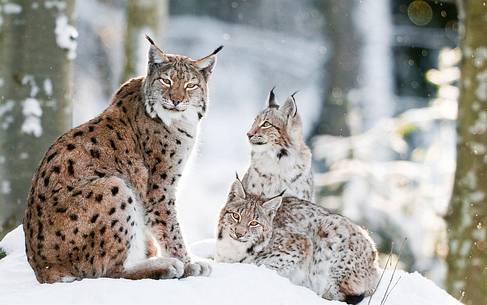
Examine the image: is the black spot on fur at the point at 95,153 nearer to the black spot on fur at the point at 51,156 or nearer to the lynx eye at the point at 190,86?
the black spot on fur at the point at 51,156

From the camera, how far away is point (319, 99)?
2014 centimetres

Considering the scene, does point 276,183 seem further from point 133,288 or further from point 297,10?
point 297,10

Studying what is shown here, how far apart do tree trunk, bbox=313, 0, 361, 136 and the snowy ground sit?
10.1 meters

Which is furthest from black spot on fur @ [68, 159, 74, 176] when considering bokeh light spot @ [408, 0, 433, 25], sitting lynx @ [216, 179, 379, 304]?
bokeh light spot @ [408, 0, 433, 25]

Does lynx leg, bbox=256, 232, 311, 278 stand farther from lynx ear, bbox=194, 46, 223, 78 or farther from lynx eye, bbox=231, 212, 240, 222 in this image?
lynx ear, bbox=194, 46, 223, 78

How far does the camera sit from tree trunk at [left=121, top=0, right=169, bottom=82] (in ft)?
38.1

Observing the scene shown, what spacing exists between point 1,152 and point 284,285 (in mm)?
3173

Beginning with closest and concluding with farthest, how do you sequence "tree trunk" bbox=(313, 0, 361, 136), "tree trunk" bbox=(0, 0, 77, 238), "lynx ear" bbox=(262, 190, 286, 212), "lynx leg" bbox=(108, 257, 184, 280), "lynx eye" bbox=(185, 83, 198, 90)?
"lynx leg" bbox=(108, 257, 184, 280)
"lynx eye" bbox=(185, 83, 198, 90)
"lynx ear" bbox=(262, 190, 286, 212)
"tree trunk" bbox=(0, 0, 77, 238)
"tree trunk" bbox=(313, 0, 361, 136)

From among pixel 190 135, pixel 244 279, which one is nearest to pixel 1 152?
pixel 190 135

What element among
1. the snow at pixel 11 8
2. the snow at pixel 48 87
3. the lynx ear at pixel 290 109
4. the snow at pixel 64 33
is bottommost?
the snow at pixel 48 87

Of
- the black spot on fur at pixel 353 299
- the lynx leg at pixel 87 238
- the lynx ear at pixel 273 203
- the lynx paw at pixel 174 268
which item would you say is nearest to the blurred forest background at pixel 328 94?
the lynx ear at pixel 273 203

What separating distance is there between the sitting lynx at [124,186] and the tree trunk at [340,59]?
1003cm

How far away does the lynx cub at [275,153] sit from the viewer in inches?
316

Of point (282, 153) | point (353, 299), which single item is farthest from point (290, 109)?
point (353, 299)
